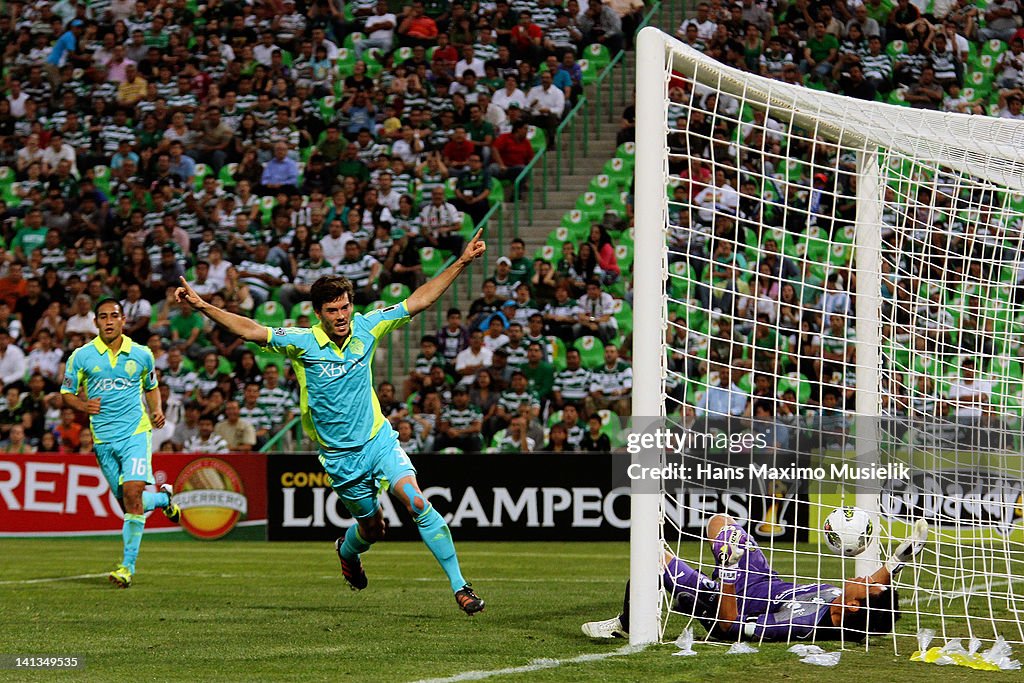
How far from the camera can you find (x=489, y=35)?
23.0 meters

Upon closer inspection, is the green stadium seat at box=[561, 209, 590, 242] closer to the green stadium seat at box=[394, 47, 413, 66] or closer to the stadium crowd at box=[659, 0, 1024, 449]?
the stadium crowd at box=[659, 0, 1024, 449]

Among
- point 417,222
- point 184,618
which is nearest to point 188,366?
point 417,222

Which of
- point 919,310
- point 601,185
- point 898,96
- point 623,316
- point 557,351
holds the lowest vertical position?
point 557,351

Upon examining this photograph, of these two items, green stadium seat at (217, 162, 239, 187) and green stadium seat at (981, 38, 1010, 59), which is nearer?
green stadium seat at (981, 38, 1010, 59)

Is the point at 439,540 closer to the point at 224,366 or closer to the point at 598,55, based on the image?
the point at 224,366

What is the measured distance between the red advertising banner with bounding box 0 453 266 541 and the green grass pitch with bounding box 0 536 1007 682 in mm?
2256

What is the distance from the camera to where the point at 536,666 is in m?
7.11

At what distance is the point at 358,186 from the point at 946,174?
13.3m

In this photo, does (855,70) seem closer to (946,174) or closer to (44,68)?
(946,174)

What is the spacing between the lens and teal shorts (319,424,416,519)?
915 centimetres

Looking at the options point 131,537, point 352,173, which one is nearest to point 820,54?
point 352,173

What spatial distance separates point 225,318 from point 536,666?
2917mm

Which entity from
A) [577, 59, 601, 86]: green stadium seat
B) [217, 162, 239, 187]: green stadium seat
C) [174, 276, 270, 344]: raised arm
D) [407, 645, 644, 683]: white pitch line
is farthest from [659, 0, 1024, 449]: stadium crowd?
[217, 162, 239, 187]: green stadium seat

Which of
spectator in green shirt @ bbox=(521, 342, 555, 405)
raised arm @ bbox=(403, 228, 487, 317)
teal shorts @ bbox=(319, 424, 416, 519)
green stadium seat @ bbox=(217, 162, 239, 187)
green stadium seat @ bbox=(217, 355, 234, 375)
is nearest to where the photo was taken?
raised arm @ bbox=(403, 228, 487, 317)
